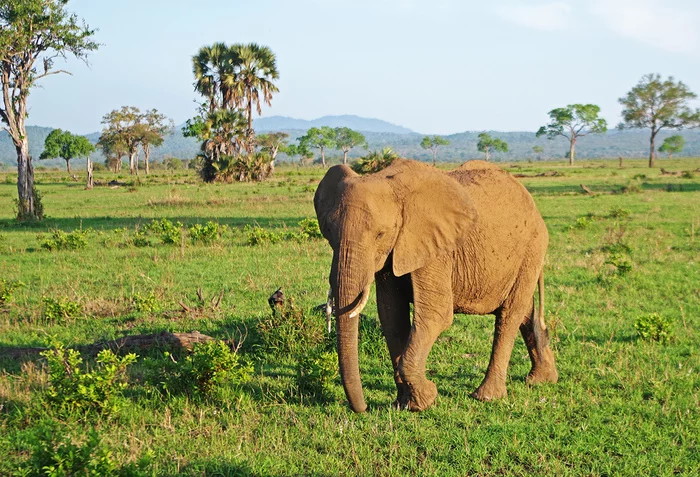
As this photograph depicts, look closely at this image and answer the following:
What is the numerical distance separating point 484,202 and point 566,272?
23.2 feet

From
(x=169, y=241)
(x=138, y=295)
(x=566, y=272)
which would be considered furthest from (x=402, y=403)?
(x=169, y=241)

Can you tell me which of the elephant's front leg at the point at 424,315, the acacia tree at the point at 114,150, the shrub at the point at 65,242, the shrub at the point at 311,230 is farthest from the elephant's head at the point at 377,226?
the acacia tree at the point at 114,150

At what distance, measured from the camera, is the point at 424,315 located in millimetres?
5668

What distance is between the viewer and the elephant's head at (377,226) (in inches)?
198

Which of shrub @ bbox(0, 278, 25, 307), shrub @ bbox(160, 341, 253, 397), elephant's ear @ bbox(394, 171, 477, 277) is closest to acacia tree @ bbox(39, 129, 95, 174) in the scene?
shrub @ bbox(0, 278, 25, 307)

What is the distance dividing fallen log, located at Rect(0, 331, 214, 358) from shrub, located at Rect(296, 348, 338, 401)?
61.4 inches

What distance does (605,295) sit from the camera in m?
10.9

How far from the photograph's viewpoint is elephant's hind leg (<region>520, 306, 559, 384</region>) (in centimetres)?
686

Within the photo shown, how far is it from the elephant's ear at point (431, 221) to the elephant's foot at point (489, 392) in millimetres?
1646

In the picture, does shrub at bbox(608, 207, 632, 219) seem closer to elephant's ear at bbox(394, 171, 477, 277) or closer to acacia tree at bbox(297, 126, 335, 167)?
elephant's ear at bbox(394, 171, 477, 277)

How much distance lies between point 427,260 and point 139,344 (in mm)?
4024

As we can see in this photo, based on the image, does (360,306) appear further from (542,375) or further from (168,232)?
(168,232)

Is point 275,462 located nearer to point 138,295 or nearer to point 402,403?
point 402,403

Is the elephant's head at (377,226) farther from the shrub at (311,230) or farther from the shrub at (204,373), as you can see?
the shrub at (311,230)
